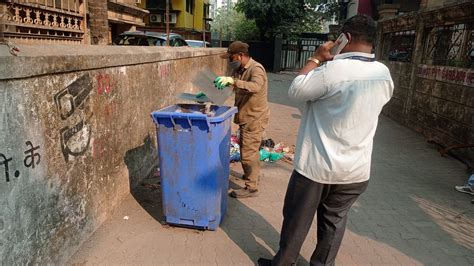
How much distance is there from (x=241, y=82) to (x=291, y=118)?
5.49 metres

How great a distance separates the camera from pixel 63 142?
2.69m

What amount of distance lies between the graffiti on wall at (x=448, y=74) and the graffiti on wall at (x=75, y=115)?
18.7 ft

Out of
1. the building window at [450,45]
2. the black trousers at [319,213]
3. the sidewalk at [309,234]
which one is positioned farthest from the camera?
the building window at [450,45]

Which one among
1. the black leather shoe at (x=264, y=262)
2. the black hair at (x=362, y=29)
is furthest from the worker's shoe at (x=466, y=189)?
the black hair at (x=362, y=29)

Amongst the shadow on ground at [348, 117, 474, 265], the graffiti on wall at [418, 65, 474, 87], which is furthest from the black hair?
the graffiti on wall at [418, 65, 474, 87]

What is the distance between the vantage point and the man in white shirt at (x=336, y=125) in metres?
2.14

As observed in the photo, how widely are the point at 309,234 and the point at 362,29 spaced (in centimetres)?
200

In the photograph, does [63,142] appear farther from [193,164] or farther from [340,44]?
[340,44]

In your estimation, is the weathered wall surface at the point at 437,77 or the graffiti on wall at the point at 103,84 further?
the weathered wall surface at the point at 437,77

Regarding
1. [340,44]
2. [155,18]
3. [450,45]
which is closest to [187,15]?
[155,18]

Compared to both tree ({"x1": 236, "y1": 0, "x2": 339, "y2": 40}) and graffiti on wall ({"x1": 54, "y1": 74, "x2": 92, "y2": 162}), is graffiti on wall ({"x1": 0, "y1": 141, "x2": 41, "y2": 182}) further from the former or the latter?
tree ({"x1": 236, "y1": 0, "x2": 339, "y2": 40})

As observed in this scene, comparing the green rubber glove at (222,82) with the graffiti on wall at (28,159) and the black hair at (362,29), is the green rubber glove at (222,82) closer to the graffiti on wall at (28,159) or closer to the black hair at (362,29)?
the black hair at (362,29)

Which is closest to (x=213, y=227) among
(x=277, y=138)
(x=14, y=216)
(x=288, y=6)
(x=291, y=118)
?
(x=14, y=216)

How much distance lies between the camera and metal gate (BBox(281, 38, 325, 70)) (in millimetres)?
22656
